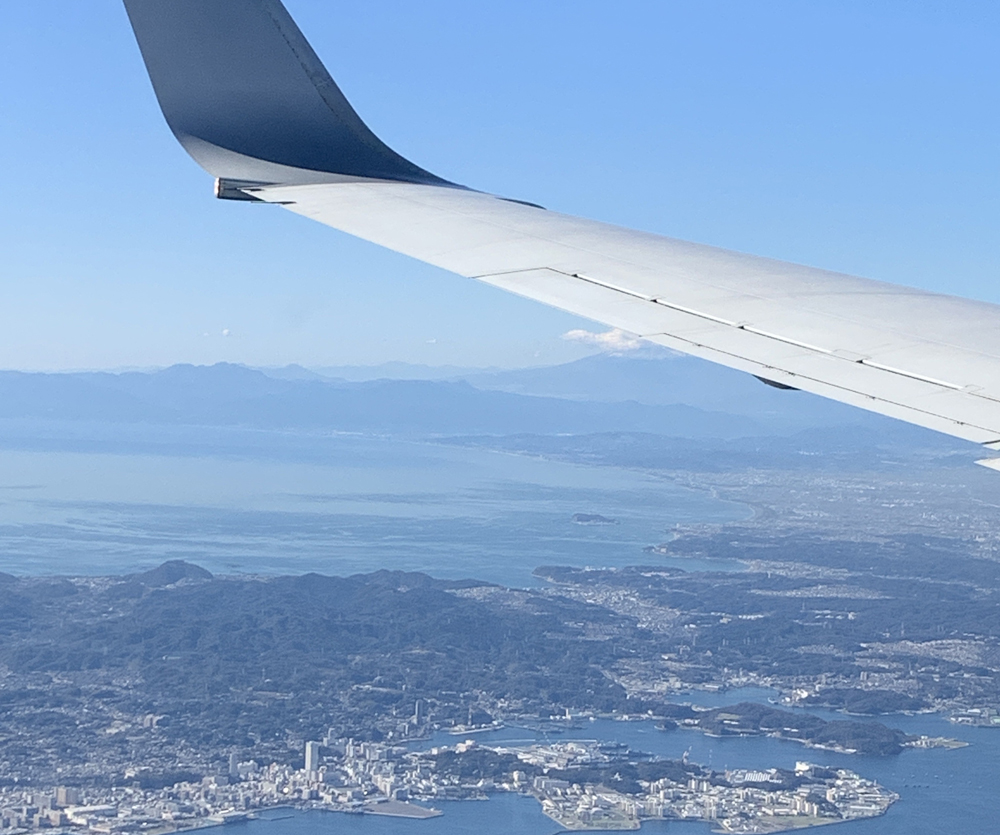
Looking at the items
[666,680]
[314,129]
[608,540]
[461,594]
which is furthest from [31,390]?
[314,129]

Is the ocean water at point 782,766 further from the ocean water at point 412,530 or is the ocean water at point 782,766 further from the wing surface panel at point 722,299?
the wing surface panel at point 722,299

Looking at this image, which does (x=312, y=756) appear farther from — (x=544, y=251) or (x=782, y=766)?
(x=544, y=251)

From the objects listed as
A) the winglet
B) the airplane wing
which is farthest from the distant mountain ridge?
the winglet

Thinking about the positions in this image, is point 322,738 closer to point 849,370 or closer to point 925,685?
point 925,685

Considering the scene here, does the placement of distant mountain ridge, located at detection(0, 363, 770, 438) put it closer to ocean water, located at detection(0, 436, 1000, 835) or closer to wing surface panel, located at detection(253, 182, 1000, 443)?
ocean water, located at detection(0, 436, 1000, 835)

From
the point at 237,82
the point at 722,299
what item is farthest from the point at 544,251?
the point at 237,82
